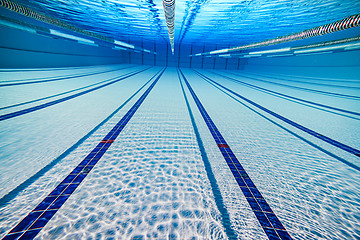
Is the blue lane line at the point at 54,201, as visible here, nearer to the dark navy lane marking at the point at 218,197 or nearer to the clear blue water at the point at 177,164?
the clear blue water at the point at 177,164

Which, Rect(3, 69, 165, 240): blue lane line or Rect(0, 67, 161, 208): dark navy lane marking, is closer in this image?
Rect(3, 69, 165, 240): blue lane line

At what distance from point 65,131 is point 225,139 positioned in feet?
7.56

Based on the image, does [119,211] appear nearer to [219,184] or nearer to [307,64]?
[219,184]

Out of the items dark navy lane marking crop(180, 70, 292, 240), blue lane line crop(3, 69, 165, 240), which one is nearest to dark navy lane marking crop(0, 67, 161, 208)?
blue lane line crop(3, 69, 165, 240)

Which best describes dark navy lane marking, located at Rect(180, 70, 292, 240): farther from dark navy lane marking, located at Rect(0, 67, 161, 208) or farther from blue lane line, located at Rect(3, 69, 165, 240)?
dark navy lane marking, located at Rect(0, 67, 161, 208)

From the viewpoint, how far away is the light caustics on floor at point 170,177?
1.00 metres

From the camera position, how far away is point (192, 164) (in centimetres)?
160

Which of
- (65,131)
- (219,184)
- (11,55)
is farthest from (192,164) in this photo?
(11,55)

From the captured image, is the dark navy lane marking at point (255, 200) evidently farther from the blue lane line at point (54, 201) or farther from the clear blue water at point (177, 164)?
the blue lane line at point (54, 201)

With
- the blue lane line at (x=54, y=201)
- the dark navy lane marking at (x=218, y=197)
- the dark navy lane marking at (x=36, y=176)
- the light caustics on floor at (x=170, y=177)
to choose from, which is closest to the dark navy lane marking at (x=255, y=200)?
the light caustics on floor at (x=170, y=177)

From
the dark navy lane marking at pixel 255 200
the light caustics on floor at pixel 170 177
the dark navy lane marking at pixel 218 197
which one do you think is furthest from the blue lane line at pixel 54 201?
the dark navy lane marking at pixel 255 200

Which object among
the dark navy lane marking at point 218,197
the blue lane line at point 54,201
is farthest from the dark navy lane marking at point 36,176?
the dark navy lane marking at point 218,197

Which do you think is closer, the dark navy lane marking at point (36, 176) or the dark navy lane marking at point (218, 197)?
the dark navy lane marking at point (218, 197)

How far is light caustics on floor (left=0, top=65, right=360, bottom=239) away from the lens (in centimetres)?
100
